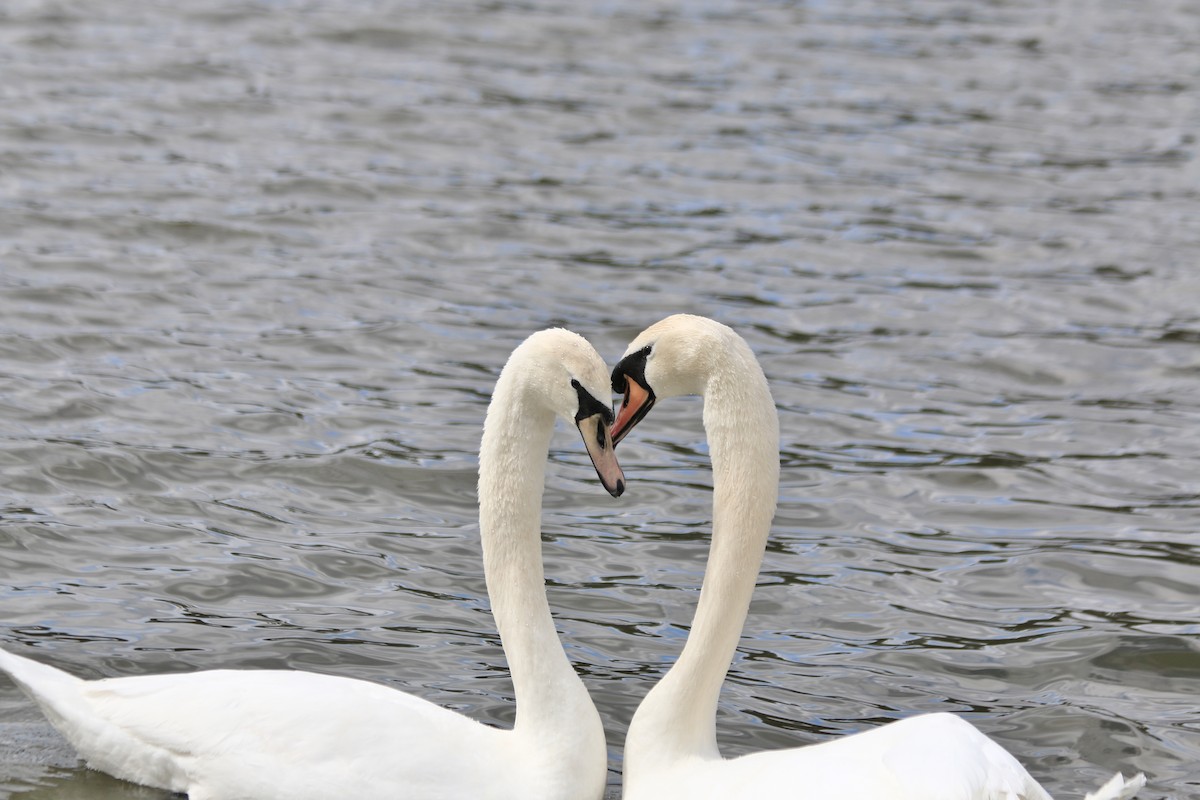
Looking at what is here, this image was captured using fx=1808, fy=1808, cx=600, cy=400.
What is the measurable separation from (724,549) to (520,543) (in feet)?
2.05

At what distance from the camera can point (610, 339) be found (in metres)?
10.7

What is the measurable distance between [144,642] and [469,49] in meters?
11.5

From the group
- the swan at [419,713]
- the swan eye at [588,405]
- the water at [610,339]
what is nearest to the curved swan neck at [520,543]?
the swan at [419,713]

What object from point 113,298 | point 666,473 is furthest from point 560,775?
point 113,298

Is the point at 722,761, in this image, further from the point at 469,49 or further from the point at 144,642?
the point at 469,49

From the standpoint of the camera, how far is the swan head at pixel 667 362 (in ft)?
17.7

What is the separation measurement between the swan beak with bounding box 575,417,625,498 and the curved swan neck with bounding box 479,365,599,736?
231 millimetres

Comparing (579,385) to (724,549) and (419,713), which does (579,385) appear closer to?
(724,549)

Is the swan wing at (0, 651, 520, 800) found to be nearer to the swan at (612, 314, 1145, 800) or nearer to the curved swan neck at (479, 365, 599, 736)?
Answer: the curved swan neck at (479, 365, 599, 736)

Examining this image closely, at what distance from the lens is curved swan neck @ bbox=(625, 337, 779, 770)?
5406mm

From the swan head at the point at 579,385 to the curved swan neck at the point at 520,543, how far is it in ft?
0.26

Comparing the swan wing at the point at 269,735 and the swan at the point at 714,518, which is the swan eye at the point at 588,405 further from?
the swan wing at the point at 269,735

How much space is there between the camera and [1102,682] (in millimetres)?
6691

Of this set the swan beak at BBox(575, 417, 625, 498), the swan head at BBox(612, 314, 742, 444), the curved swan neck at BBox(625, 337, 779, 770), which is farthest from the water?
the swan head at BBox(612, 314, 742, 444)
